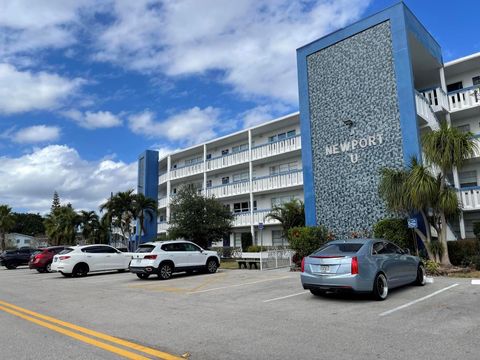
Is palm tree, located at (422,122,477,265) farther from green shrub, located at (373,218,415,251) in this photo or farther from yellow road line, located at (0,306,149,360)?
yellow road line, located at (0,306,149,360)

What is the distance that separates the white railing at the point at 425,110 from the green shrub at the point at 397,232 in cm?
571

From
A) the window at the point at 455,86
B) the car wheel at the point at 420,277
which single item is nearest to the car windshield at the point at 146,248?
the car wheel at the point at 420,277

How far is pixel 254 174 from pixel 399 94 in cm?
1847

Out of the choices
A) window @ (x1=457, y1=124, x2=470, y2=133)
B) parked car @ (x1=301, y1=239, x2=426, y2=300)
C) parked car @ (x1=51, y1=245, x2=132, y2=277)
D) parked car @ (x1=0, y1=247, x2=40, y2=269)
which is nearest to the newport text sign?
window @ (x1=457, y1=124, x2=470, y2=133)

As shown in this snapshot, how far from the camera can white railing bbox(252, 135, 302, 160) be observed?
31344 millimetres

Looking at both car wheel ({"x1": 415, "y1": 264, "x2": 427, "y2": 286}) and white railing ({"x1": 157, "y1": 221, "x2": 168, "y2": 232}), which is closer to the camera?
car wheel ({"x1": 415, "y1": 264, "x2": 427, "y2": 286})

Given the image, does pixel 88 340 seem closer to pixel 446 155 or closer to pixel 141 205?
pixel 446 155

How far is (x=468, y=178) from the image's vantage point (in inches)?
926

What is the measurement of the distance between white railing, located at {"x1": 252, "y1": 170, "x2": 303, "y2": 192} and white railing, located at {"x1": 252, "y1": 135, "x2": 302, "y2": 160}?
1.86m

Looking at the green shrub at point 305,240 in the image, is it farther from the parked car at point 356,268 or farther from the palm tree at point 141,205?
the palm tree at point 141,205

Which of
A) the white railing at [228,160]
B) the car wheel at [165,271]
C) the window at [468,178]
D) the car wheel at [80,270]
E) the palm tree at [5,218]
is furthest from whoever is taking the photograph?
the palm tree at [5,218]

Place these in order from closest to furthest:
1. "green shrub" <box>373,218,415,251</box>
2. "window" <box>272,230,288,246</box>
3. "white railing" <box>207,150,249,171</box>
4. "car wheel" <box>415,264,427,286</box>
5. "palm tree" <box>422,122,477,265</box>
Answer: "car wheel" <box>415,264,427,286</box> → "palm tree" <box>422,122,477,265</box> → "green shrub" <box>373,218,415,251</box> → "window" <box>272,230,288,246</box> → "white railing" <box>207,150,249,171</box>

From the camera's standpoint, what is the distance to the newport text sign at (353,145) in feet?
65.7

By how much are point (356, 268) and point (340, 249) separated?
1.01 meters
